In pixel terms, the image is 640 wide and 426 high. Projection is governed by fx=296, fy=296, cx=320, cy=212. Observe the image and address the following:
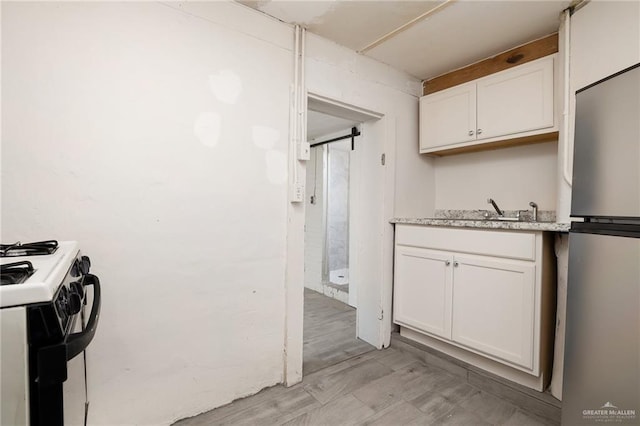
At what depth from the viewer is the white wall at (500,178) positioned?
2.08 meters

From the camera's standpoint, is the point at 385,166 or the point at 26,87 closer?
the point at 26,87

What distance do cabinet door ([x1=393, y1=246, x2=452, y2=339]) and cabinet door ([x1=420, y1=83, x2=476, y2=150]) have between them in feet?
2.93

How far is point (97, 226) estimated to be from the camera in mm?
1268

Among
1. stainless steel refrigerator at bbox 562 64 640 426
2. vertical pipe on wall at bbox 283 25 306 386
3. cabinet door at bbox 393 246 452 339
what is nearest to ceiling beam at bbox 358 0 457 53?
vertical pipe on wall at bbox 283 25 306 386

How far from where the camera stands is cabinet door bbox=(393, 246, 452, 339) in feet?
6.52

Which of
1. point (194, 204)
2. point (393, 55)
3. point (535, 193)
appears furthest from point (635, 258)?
point (393, 55)

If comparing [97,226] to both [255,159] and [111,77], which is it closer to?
[111,77]

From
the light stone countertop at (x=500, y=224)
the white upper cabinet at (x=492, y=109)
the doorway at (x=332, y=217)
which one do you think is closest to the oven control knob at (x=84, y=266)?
the light stone countertop at (x=500, y=224)

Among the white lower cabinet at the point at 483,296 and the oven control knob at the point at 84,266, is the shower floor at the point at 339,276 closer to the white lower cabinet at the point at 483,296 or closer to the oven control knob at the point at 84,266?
the white lower cabinet at the point at 483,296

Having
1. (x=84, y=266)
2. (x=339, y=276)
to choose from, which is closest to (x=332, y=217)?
(x=339, y=276)

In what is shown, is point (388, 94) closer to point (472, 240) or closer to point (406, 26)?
point (406, 26)

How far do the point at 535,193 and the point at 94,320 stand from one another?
8.43 feet

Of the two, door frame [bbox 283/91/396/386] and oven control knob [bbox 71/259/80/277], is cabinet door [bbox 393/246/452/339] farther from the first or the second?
oven control knob [bbox 71/259/80/277]

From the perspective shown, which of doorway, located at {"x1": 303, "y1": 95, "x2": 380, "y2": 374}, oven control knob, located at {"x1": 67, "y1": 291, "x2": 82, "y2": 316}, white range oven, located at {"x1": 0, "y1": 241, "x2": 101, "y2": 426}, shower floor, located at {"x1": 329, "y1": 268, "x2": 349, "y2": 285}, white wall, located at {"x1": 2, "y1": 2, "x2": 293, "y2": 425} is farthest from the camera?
shower floor, located at {"x1": 329, "y1": 268, "x2": 349, "y2": 285}
